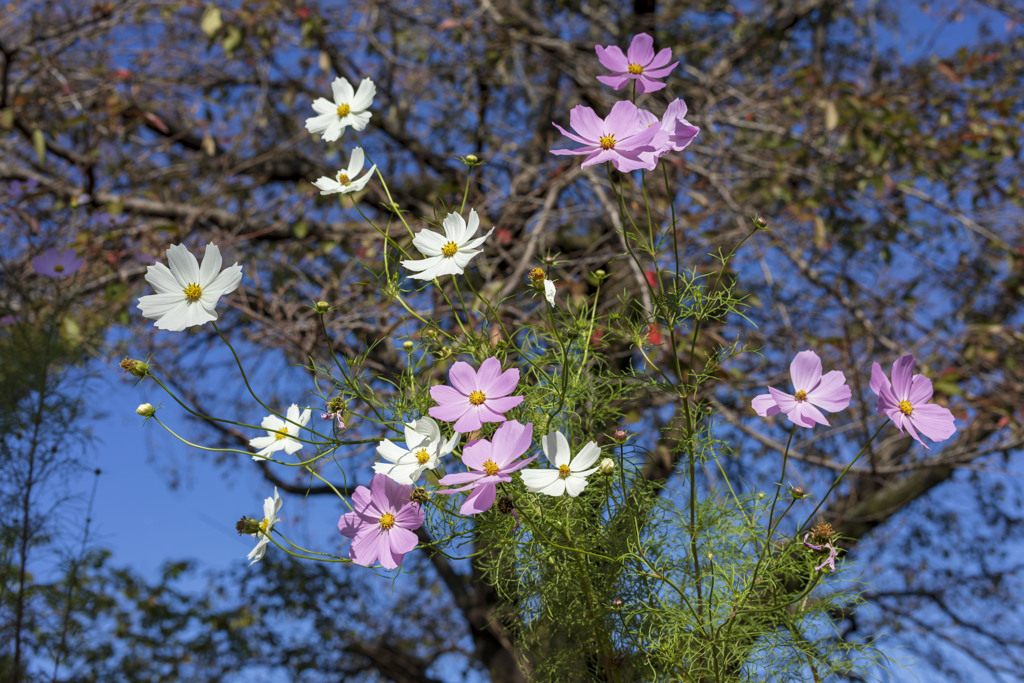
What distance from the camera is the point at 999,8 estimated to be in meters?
2.93

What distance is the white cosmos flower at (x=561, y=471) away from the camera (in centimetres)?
60

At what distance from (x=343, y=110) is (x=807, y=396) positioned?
614 millimetres

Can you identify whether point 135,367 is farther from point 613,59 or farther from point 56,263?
point 56,263

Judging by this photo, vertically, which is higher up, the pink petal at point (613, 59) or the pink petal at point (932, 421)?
the pink petal at point (613, 59)

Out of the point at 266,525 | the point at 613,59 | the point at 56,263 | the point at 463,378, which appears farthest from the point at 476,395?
the point at 56,263

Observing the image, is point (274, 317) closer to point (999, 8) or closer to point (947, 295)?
point (947, 295)

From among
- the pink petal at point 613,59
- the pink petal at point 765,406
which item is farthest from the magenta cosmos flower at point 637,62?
the pink petal at point 765,406

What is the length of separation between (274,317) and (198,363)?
91 cm

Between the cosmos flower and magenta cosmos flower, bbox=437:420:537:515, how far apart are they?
69.7 inches

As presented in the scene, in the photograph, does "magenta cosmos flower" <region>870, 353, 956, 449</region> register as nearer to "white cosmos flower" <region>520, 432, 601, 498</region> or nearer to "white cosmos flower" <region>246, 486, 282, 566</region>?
"white cosmos flower" <region>520, 432, 601, 498</region>

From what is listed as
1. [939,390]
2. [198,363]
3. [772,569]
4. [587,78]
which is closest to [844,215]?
[939,390]

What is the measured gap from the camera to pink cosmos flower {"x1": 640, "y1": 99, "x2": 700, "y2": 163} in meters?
0.66

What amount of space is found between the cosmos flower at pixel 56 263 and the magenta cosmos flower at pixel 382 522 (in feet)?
5.43

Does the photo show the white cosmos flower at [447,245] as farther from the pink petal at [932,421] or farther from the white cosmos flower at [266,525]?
the pink petal at [932,421]
